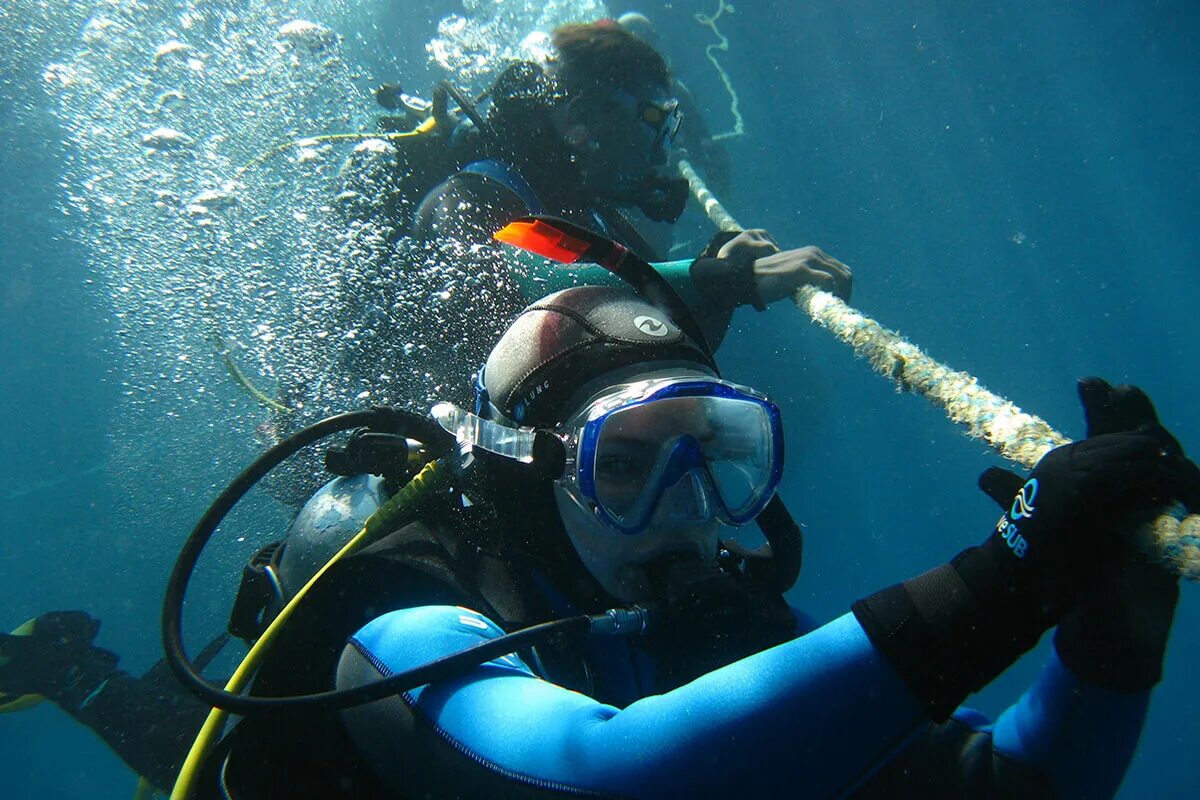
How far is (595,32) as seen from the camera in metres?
4.32

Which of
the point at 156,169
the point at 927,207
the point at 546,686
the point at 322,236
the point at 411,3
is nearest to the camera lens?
the point at 546,686

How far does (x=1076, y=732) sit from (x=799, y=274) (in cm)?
219

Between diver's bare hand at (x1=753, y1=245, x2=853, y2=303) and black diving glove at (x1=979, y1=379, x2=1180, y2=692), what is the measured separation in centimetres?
204

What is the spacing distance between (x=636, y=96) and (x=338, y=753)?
13.9 ft

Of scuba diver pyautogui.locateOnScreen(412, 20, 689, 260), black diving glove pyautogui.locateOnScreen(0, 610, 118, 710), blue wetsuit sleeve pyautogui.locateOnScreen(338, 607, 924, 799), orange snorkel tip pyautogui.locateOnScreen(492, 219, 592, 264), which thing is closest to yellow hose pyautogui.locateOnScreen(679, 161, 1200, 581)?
blue wetsuit sleeve pyautogui.locateOnScreen(338, 607, 924, 799)

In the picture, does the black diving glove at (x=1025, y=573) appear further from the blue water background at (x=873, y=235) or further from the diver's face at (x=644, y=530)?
the blue water background at (x=873, y=235)

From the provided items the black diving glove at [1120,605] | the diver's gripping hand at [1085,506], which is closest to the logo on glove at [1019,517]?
the diver's gripping hand at [1085,506]

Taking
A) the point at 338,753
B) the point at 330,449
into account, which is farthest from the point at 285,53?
the point at 338,753

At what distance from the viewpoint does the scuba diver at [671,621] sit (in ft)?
2.82

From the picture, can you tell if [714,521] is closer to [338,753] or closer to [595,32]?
[338,753]

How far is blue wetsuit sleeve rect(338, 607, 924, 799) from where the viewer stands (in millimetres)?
849

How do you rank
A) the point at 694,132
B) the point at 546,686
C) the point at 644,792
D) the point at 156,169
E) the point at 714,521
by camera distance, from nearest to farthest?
the point at 644,792
the point at 546,686
the point at 714,521
the point at 156,169
the point at 694,132

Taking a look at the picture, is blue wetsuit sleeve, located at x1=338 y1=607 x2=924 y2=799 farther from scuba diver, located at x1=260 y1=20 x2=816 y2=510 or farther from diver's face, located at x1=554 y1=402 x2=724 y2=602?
scuba diver, located at x1=260 y1=20 x2=816 y2=510

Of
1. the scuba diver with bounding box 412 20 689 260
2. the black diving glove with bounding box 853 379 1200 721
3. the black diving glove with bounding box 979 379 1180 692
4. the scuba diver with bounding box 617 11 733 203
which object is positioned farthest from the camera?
the scuba diver with bounding box 617 11 733 203
